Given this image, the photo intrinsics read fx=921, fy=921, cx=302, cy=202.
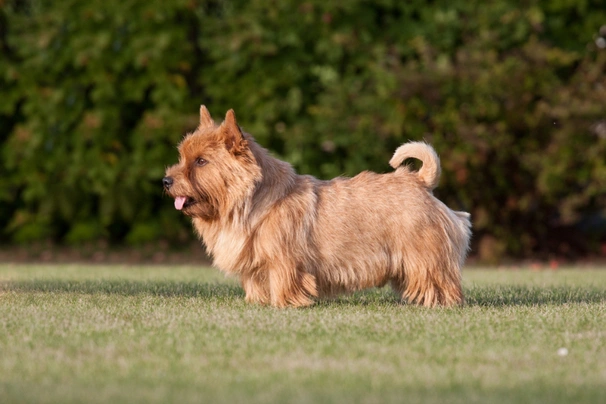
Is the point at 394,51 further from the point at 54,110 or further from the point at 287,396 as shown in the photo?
the point at 287,396

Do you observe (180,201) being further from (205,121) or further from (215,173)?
(205,121)

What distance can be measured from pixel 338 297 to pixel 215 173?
1.73 metres

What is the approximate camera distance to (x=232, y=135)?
21.4 ft

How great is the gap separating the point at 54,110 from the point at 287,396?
1098 cm

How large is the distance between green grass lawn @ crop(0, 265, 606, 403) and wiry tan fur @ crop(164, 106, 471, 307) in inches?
10.0

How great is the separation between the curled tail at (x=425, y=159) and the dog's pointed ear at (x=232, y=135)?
47.8 inches

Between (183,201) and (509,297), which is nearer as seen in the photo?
(183,201)

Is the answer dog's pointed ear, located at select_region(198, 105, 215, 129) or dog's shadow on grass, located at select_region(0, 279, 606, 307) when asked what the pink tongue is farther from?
dog's shadow on grass, located at select_region(0, 279, 606, 307)

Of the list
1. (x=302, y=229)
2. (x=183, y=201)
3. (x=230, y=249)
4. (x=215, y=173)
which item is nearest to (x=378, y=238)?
(x=302, y=229)

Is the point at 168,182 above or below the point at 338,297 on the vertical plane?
above

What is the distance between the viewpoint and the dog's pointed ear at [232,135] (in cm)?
649

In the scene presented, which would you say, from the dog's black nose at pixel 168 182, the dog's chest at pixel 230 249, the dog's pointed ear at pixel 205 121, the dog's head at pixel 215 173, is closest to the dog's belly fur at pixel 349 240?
the dog's chest at pixel 230 249

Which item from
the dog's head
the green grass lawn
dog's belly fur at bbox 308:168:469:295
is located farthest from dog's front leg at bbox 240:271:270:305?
the dog's head

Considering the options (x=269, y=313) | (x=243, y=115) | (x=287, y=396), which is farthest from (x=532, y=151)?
(x=287, y=396)
